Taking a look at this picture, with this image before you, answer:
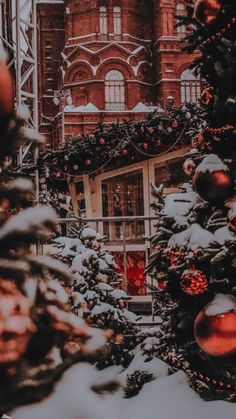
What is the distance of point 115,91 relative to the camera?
101ft

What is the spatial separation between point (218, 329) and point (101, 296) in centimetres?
233

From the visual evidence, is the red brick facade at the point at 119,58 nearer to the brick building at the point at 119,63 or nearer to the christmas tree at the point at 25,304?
the brick building at the point at 119,63

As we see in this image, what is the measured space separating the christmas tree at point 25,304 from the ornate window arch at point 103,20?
103 feet

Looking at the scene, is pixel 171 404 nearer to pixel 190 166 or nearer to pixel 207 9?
pixel 190 166

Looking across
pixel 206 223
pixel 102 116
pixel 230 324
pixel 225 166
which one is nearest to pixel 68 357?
pixel 230 324

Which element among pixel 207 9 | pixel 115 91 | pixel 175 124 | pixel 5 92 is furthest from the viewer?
pixel 115 91

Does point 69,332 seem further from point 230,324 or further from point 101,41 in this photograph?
point 101,41

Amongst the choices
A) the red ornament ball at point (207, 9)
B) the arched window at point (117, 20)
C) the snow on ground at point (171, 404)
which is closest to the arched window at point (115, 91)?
the arched window at point (117, 20)

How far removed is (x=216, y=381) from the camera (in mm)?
3531

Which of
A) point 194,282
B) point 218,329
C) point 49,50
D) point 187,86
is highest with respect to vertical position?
point 49,50

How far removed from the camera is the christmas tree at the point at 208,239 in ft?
10.1

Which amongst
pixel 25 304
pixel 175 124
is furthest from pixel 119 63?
pixel 25 304

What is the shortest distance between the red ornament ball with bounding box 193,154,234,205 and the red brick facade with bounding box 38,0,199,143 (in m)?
26.6

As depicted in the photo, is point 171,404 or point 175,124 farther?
point 175,124
